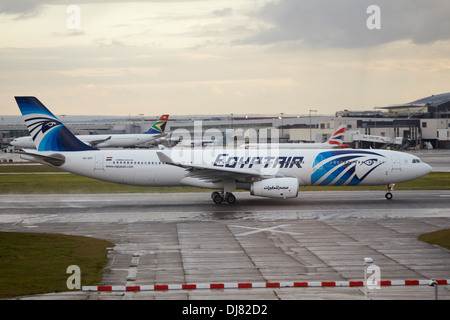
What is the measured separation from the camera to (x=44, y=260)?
2212 cm

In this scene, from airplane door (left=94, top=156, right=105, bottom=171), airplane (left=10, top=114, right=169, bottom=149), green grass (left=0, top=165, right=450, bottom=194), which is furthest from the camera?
airplane (left=10, top=114, right=169, bottom=149)

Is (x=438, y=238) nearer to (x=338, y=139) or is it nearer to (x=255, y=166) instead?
(x=255, y=166)

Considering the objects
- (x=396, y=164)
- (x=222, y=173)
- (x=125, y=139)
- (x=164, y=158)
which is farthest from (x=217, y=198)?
(x=125, y=139)

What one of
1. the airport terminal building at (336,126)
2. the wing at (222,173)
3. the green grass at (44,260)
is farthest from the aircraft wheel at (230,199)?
the airport terminal building at (336,126)

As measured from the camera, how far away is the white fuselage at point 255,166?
39125mm

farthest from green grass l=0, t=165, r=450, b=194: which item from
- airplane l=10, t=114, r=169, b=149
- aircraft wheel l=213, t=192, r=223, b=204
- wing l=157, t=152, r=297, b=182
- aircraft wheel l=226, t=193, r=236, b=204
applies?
airplane l=10, t=114, r=169, b=149

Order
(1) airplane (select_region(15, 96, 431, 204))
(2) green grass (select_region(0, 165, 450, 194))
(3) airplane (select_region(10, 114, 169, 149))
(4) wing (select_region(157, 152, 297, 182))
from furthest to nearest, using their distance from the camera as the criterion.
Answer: (3) airplane (select_region(10, 114, 169, 149))
(2) green grass (select_region(0, 165, 450, 194))
(1) airplane (select_region(15, 96, 431, 204))
(4) wing (select_region(157, 152, 297, 182))

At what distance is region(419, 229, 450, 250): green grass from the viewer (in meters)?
24.9

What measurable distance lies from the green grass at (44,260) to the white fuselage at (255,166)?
42.3ft

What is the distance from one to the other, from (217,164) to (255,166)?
9.16 ft

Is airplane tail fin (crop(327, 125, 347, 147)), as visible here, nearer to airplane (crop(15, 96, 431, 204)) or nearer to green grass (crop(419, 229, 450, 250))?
airplane (crop(15, 96, 431, 204))

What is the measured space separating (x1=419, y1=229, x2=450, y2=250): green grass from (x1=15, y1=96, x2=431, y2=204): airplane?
11590mm

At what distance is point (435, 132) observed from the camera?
120 metres
